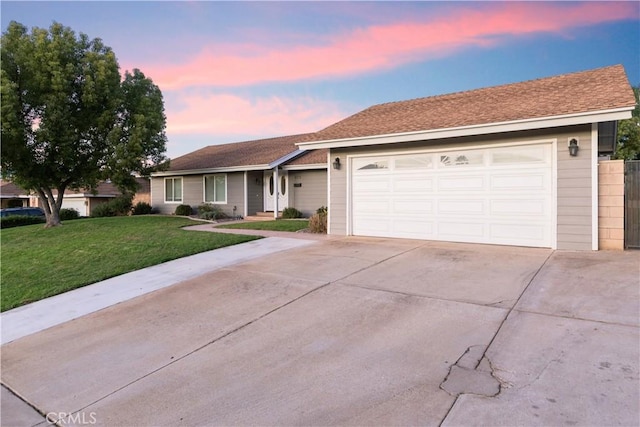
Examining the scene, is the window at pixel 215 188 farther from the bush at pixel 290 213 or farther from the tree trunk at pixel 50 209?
the tree trunk at pixel 50 209

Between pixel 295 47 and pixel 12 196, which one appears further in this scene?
pixel 12 196

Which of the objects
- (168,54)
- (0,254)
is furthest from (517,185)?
(0,254)

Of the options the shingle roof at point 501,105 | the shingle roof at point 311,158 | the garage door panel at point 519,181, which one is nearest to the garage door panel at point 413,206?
the garage door panel at point 519,181

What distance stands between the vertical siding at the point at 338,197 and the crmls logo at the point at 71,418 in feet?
28.3

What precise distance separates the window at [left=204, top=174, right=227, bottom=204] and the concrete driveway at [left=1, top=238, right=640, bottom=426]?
14.1 m

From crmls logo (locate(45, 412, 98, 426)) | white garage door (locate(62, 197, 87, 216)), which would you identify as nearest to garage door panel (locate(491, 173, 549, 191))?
crmls logo (locate(45, 412, 98, 426))

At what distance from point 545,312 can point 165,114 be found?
18429 mm

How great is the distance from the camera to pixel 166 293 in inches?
251

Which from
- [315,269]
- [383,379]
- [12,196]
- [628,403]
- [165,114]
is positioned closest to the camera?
[628,403]

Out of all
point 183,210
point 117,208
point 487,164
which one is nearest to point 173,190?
point 183,210

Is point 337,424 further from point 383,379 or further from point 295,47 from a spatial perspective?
point 295,47

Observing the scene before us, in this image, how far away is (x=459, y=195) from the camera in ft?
30.8

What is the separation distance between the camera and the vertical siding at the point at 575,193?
7.91m

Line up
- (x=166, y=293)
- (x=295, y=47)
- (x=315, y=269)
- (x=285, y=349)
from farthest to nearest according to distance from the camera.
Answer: (x=295, y=47) < (x=315, y=269) < (x=166, y=293) < (x=285, y=349)
